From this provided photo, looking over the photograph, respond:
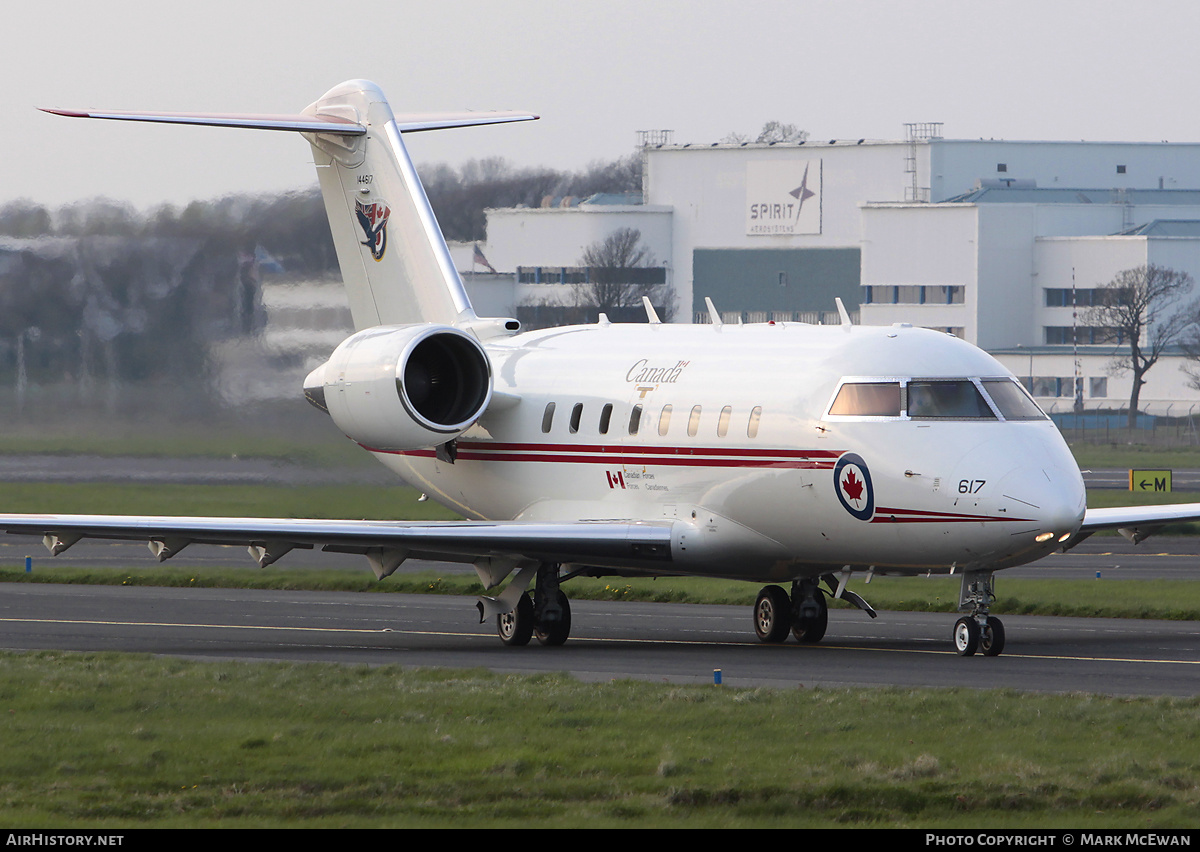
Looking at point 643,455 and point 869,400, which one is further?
point 643,455

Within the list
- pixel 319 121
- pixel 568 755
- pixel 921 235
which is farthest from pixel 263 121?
pixel 921 235

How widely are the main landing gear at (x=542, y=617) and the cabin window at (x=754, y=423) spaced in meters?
3.27

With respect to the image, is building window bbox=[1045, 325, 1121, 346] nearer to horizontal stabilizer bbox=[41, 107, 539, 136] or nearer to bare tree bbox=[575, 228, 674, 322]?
bare tree bbox=[575, 228, 674, 322]

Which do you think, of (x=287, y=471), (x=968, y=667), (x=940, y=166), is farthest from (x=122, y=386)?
(x=940, y=166)

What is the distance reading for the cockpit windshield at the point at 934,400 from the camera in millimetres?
20328

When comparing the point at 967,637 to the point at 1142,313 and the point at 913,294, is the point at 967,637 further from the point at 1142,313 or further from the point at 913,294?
the point at 913,294

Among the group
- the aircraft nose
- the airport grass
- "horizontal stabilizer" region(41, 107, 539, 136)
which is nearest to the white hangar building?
"horizontal stabilizer" region(41, 107, 539, 136)

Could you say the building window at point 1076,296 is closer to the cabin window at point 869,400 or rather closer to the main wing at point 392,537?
the main wing at point 392,537

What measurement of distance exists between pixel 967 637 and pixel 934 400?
2.73 m

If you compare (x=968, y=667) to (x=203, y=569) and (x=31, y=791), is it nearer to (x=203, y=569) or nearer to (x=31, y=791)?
(x=31, y=791)

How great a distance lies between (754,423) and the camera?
2172 centimetres

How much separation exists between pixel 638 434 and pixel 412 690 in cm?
714

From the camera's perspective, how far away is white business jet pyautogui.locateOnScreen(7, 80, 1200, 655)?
20031 mm

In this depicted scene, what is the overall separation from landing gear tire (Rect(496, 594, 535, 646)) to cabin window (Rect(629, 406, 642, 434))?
8.42ft
